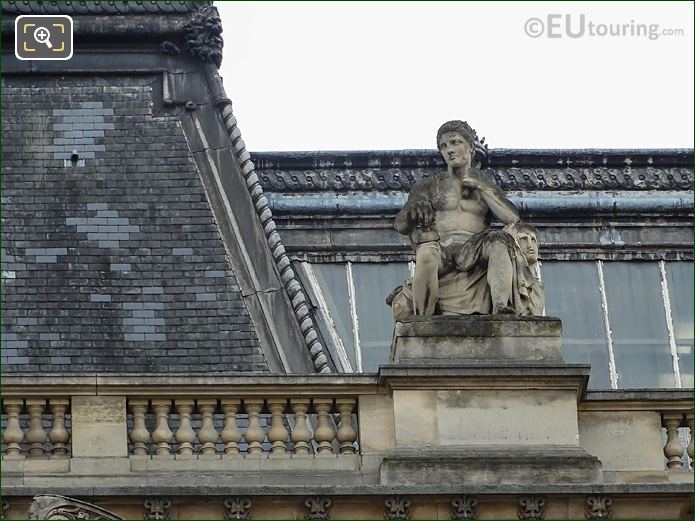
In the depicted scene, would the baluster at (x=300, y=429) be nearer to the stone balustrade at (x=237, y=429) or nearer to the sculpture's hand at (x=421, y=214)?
the stone balustrade at (x=237, y=429)

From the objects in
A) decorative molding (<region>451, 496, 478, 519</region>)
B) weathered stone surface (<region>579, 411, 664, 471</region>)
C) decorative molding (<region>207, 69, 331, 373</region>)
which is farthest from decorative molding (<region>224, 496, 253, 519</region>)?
decorative molding (<region>207, 69, 331, 373</region>)

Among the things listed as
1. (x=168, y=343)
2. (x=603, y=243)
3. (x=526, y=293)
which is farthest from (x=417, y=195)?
(x=603, y=243)

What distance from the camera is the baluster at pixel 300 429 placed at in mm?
26734

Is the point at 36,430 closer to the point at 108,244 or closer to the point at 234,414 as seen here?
the point at 234,414

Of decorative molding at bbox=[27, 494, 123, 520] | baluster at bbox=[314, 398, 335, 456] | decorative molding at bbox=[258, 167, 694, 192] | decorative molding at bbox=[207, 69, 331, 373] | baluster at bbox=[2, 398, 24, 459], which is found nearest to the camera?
decorative molding at bbox=[27, 494, 123, 520]

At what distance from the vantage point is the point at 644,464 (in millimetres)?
27141

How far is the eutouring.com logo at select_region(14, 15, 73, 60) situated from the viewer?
33375mm

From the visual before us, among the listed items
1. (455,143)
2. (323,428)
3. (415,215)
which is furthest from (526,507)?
(455,143)

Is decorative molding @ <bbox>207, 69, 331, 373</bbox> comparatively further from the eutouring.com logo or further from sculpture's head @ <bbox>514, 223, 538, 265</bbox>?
sculpture's head @ <bbox>514, 223, 538, 265</bbox>

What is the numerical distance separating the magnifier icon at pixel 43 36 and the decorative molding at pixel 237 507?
29.0 feet

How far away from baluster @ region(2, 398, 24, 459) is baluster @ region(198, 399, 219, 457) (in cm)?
142

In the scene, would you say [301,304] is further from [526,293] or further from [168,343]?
[526,293]

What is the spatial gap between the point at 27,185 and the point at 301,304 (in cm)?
293

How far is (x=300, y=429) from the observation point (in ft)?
87.8
